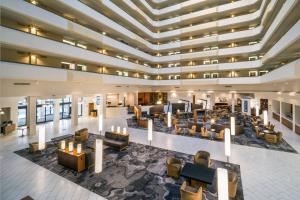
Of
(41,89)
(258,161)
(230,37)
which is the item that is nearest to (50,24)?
(41,89)

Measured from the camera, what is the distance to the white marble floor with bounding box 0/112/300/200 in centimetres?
647

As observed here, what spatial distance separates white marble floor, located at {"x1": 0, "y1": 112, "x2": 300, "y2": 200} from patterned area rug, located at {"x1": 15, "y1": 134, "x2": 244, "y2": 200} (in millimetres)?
401

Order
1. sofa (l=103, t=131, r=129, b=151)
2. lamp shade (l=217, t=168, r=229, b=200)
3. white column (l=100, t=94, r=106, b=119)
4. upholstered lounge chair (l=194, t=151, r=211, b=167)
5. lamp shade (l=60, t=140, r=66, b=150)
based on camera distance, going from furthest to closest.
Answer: white column (l=100, t=94, r=106, b=119)
sofa (l=103, t=131, r=129, b=151)
lamp shade (l=60, t=140, r=66, b=150)
upholstered lounge chair (l=194, t=151, r=211, b=167)
lamp shade (l=217, t=168, r=229, b=200)

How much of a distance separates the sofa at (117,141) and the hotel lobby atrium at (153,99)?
0.08 metres

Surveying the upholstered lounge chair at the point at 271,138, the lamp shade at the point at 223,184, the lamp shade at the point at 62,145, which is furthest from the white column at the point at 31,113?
the upholstered lounge chair at the point at 271,138

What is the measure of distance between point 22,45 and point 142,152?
444 inches

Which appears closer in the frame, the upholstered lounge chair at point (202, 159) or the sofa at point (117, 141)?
the upholstered lounge chair at point (202, 159)

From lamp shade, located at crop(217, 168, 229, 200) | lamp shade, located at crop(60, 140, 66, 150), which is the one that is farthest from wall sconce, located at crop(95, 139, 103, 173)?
lamp shade, located at crop(217, 168, 229, 200)

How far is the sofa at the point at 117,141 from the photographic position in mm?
11259

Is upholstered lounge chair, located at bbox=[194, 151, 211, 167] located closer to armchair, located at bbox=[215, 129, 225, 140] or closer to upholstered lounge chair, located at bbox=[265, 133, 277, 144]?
armchair, located at bbox=[215, 129, 225, 140]

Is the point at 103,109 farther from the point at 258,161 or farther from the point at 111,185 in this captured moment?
the point at 258,161

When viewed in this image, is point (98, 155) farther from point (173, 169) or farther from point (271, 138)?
point (271, 138)

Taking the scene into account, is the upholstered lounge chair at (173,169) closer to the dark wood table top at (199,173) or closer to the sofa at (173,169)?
the sofa at (173,169)

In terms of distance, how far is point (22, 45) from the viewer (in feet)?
36.7
